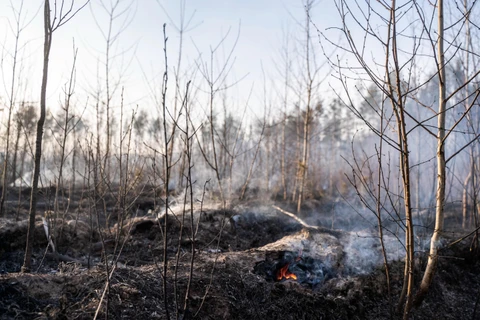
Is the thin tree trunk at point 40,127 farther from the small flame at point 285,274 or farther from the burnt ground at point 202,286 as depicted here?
the small flame at point 285,274

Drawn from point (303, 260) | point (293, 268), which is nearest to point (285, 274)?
point (293, 268)

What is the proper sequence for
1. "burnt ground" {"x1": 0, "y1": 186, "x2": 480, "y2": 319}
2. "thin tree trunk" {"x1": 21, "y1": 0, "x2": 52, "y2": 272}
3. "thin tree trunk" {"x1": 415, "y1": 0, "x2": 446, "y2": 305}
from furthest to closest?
"thin tree trunk" {"x1": 21, "y1": 0, "x2": 52, "y2": 272} → "thin tree trunk" {"x1": 415, "y1": 0, "x2": 446, "y2": 305} → "burnt ground" {"x1": 0, "y1": 186, "x2": 480, "y2": 319}

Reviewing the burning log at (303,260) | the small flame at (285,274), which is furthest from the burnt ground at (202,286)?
the small flame at (285,274)

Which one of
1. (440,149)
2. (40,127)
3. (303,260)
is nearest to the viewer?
(440,149)

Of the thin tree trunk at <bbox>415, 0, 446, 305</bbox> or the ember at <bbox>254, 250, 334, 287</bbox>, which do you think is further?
the ember at <bbox>254, 250, 334, 287</bbox>

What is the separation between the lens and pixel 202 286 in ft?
11.5

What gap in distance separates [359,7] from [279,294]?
3.00m

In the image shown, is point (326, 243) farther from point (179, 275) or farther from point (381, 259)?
point (179, 275)

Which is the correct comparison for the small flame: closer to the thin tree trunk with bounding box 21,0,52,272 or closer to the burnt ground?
the burnt ground

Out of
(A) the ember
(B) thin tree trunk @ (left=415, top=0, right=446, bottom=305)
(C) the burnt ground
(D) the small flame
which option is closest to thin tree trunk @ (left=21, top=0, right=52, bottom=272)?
(C) the burnt ground

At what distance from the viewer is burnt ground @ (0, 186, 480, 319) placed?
2.82 m

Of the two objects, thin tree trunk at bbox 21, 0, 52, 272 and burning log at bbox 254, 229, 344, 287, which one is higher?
thin tree trunk at bbox 21, 0, 52, 272

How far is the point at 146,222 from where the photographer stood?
282 inches

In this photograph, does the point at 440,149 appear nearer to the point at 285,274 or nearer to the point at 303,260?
the point at 303,260
